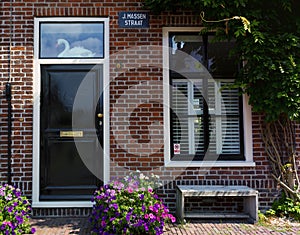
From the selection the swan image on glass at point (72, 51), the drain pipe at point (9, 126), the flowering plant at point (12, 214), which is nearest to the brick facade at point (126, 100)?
the drain pipe at point (9, 126)

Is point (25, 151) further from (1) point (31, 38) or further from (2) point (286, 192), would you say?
(2) point (286, 192)

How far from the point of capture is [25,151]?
4.69 meters

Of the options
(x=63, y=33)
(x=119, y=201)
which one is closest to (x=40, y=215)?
(x=119, y=201)

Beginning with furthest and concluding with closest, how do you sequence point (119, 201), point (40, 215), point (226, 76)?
1. point (226, 76)
2. point (40, 215)
3. point (119, 201)

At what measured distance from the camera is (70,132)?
481cm

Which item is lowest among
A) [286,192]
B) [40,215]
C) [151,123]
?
[40,215]

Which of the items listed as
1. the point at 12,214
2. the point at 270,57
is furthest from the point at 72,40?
the point at 270,57

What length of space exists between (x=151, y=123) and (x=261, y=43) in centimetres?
194

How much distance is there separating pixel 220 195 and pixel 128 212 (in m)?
1.35

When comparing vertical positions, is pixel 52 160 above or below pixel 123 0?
below

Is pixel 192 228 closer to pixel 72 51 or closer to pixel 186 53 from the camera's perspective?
pixel 186 53

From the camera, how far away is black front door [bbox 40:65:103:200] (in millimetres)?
4777

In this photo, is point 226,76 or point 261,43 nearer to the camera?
point 261,43

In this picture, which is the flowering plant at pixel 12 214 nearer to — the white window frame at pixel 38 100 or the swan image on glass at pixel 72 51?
the white window frame at pixel 38 100
